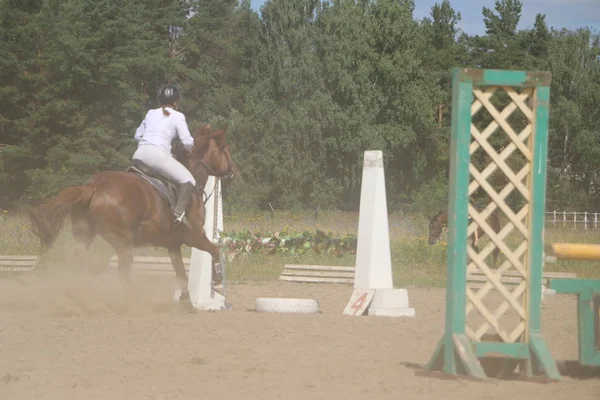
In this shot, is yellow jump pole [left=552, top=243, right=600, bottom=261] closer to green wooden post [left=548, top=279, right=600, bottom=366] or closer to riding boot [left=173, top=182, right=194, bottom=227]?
green wooden post [left=548, top=279, right=600, bottom=366]

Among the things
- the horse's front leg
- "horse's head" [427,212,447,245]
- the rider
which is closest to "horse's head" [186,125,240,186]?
the rider

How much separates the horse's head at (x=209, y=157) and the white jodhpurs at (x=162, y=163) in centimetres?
59

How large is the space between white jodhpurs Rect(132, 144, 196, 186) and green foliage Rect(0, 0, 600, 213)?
33.7 meters

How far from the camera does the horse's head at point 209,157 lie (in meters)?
11.8

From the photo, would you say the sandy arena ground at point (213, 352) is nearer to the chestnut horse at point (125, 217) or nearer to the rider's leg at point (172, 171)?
the chestnut horse at point (125, 217)

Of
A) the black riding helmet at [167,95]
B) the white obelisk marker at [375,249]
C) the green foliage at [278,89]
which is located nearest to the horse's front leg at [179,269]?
the black riding helmet at [167,95]

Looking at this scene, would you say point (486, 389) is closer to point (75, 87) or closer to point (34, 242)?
point (34, 242)

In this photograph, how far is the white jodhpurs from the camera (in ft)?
36.3

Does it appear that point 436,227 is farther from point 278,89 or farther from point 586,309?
point 278,89

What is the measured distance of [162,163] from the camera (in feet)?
36.4

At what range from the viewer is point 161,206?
11023 millimetres

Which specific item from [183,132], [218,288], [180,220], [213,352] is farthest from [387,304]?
[213,352]

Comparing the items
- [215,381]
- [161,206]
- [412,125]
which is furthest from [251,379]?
[412,125]

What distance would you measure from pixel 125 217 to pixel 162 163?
863 mm
